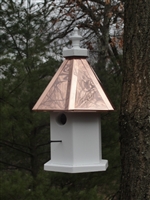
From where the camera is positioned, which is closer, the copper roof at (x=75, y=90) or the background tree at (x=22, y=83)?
the copper roof at (x=75, y=90)

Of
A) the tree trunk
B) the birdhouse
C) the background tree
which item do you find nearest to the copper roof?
the birdhouse

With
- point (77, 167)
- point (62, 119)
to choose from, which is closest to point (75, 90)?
point (62, 119)

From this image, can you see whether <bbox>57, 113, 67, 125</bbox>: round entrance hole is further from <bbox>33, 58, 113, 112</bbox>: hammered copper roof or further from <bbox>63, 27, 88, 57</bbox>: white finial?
<bbox>63, 27, 88, 57</bbox>: white finial

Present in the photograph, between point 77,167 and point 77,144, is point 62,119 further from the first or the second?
point 77,167

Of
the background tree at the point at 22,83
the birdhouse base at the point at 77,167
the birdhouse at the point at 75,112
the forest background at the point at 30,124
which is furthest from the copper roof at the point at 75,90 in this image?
the background tree at the point at 22,83

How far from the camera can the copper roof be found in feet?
8.09

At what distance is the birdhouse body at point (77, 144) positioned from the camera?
2.61 m

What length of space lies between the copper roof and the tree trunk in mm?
173

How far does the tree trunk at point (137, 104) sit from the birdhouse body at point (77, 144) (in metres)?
0.26

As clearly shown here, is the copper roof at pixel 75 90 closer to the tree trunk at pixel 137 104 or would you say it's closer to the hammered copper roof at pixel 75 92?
the hammered copper roof at pixel 75 92

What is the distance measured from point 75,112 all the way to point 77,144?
201mm

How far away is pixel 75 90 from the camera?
251cm

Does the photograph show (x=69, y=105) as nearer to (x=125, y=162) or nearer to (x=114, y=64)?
(x=125, y=162)

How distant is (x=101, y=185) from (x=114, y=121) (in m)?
0.73
